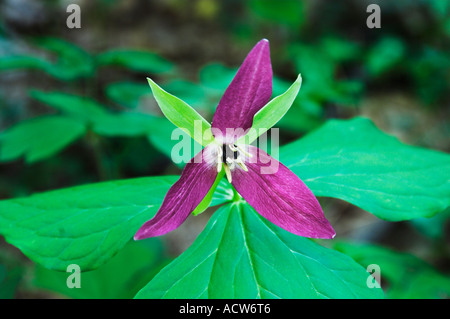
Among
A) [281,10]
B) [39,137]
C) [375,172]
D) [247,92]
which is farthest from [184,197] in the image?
[281,10]

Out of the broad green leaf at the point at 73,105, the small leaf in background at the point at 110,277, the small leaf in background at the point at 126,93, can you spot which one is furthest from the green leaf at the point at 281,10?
the small leaf in background at the point at 110,277

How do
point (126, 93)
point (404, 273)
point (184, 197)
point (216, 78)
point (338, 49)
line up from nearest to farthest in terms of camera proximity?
point (184, 197) < point (404, 273) < point (126, 93) < point (216, 78) < point (338, 49)

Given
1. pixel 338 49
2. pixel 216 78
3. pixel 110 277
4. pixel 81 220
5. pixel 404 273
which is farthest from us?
pixel 338 49

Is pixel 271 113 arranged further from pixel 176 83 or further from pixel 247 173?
pixel 176 83

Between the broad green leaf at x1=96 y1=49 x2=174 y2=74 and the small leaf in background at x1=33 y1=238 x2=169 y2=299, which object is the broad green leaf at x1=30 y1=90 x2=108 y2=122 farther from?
the small leaf in background at x1=33 y1=238 x2=169 y2=299

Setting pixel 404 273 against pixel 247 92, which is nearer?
pixel 247 92

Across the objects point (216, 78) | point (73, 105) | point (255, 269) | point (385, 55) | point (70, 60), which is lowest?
point (255, 269)

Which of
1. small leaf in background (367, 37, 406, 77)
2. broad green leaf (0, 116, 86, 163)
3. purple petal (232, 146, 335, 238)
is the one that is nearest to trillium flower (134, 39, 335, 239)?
purple petal (232, 146, 335, 238)

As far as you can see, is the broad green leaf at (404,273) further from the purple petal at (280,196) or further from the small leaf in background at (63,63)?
the small leaf in background at (63,63)
